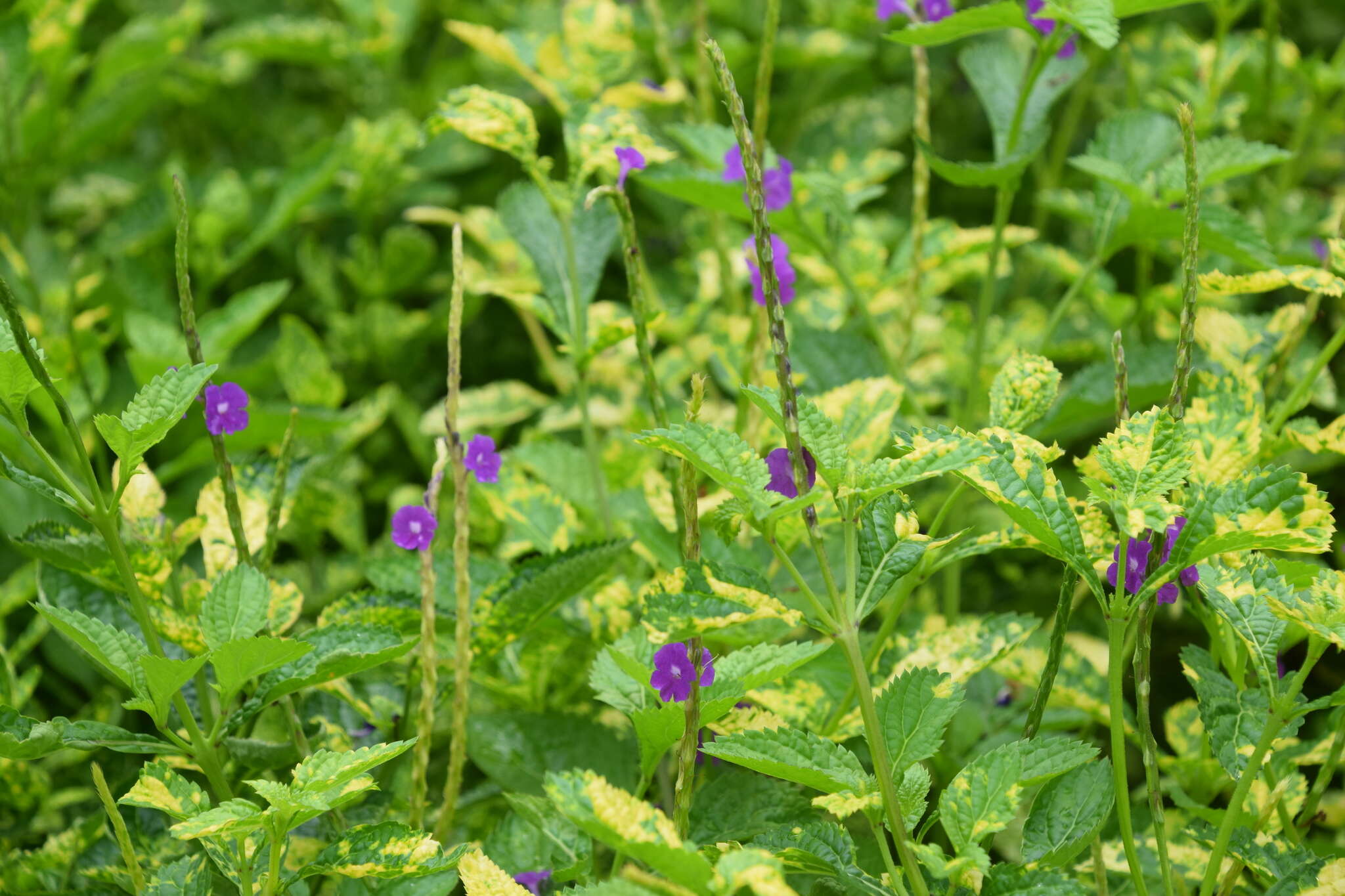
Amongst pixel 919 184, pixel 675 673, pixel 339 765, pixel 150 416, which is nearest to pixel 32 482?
pixel 150 416

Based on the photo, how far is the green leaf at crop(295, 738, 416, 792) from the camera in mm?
800

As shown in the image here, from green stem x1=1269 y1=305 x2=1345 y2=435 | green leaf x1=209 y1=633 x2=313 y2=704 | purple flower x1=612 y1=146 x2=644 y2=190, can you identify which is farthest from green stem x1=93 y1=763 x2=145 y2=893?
green stem x1=1269 y1=305 x2=1345 y2=435

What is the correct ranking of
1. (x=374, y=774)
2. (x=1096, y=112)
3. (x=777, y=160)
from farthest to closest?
1. (x=1096, y=112)
2. (x=777, y=160)
3. (x=374, y=774)

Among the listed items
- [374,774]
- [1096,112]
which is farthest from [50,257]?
[1096,112]

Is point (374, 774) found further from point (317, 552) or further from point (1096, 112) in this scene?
point (1096, 112)

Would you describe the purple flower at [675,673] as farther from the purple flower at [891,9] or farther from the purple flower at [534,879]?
the purple flower at [891,9]

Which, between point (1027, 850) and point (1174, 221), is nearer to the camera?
point (1027, 850)

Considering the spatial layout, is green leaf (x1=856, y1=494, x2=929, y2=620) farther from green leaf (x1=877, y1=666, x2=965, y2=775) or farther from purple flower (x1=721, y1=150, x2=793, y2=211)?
purple flower (x1=721, y1=150, x2=793, y2=211)

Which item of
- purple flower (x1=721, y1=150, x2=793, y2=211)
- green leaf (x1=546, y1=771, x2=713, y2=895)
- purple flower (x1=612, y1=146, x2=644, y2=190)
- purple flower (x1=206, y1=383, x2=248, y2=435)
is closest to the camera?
green leaf (x1=546, y1=771, x2=713, y2=895)

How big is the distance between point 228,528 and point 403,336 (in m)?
0.78

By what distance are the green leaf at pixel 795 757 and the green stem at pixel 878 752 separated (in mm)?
19

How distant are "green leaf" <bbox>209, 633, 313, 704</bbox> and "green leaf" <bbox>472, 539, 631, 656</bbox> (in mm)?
222

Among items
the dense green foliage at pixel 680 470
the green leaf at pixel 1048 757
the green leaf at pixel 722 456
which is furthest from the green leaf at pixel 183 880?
the green leaf at pixel 1048 757

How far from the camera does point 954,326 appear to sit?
165 centimetres
